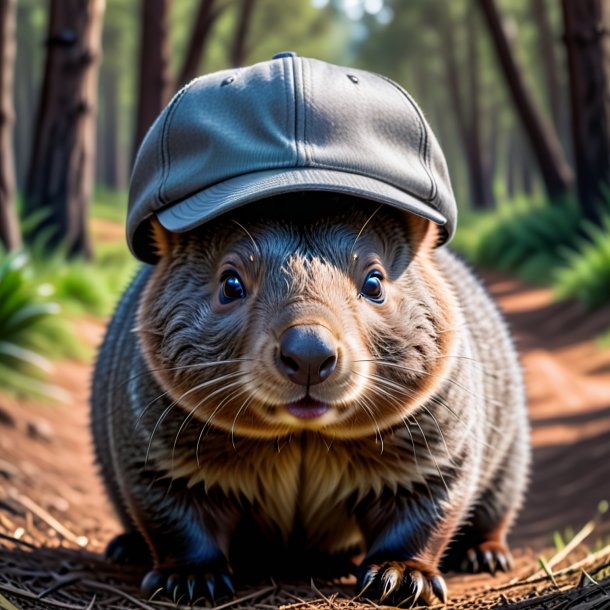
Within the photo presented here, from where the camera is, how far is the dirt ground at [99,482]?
3.16 metres

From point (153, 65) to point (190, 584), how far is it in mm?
8977

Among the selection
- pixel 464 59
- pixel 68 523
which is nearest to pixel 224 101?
pixel 68 523

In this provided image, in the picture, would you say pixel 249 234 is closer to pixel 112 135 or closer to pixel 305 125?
pixel 305 125

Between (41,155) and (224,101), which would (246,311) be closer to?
(224,101)

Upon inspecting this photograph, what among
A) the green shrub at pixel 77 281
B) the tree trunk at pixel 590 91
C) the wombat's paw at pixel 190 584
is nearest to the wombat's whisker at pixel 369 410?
the wombat's paw at pixel 190 584

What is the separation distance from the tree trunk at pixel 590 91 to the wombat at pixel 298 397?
23.6ft

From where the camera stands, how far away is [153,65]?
35.8 feet

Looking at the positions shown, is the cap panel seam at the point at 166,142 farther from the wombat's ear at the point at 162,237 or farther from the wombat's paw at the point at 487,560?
the wombat's paw at the point at 487,560


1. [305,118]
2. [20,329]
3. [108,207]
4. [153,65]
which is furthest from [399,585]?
[108,207]

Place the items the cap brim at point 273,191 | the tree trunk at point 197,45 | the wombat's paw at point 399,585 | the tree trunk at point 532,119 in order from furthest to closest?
the tree trunk at point 197,45 < the tree trunk at point 532,119 < the wombat's paw at point 399,585 < the cap brim at point 273,191

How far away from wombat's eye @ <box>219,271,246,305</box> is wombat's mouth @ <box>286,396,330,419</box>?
37 cm

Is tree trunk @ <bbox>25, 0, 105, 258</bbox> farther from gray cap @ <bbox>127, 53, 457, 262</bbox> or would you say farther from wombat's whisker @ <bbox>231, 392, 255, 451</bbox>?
wombat's whisker @ <bbox>231, 392, 255, 451</bbox>

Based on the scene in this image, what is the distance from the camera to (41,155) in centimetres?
955

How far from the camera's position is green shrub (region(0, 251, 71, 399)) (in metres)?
Result: 5.90
